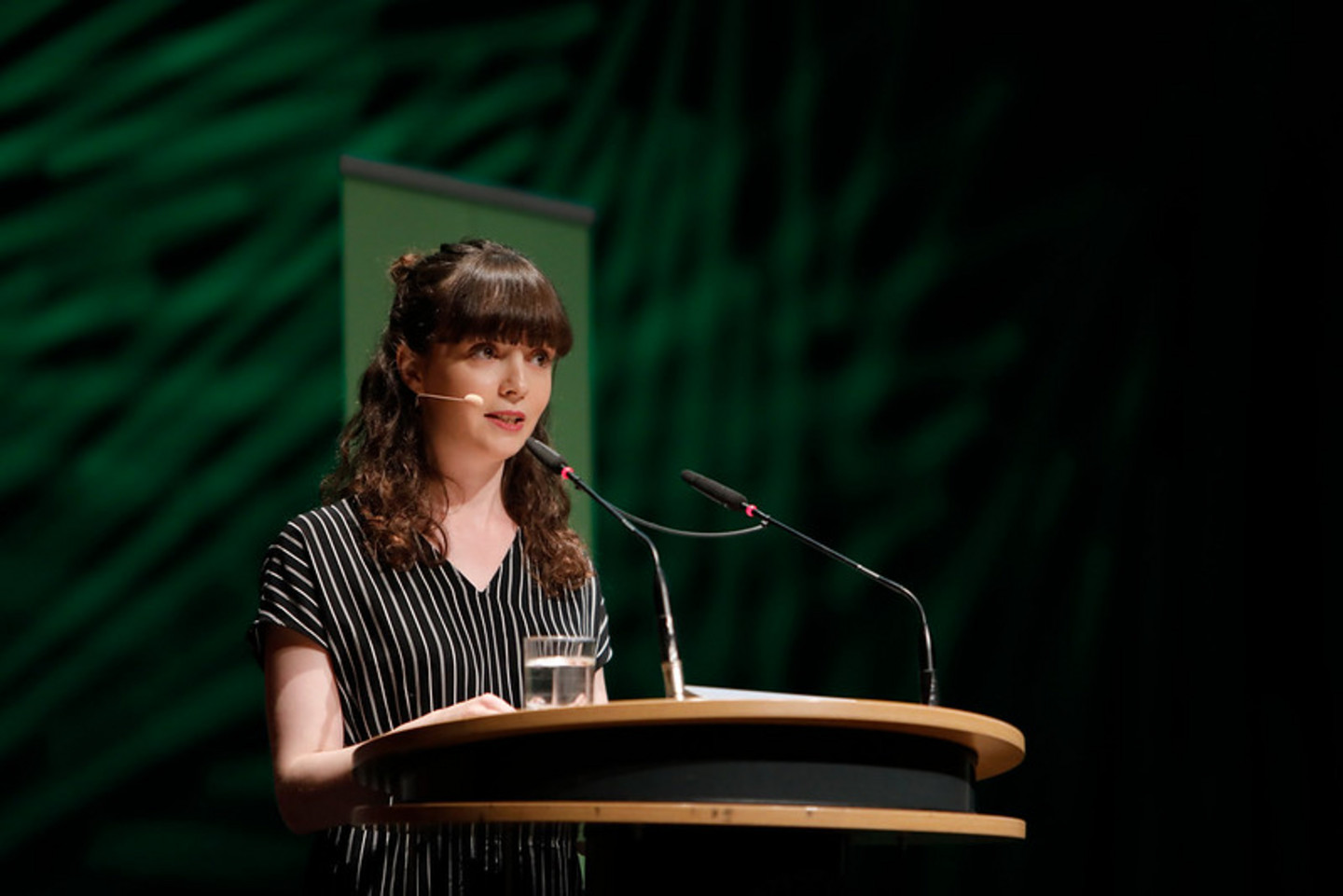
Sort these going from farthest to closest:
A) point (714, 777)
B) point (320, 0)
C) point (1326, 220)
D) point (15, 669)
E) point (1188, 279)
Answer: point (1188, 279)
point (1326, 220)
point (320, 0)
point (15, 669)
point (714, 777)

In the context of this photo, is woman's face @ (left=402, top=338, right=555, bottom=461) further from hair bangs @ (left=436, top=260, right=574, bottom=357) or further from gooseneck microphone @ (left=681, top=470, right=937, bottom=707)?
gooseneck microphone @ (left=681, top=470, right=937, bottom=707)

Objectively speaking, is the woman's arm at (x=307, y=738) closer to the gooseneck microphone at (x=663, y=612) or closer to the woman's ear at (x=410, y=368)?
the gooseneck microphone at (x=663, y=612)

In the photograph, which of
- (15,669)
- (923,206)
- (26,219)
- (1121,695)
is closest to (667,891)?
(15,669)

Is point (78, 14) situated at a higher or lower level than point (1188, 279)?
higher

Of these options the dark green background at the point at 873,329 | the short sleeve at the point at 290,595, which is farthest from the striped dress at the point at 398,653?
the dark green background at the point at 873,329

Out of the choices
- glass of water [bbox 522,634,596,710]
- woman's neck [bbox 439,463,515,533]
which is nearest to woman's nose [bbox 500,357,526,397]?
woman's neck [bbox 439,463,515,533]

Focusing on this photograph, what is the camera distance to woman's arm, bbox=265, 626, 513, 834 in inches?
62.3

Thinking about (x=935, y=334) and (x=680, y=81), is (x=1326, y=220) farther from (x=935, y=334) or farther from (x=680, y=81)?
(x=680, y=81)

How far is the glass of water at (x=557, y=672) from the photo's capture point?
1467 mm

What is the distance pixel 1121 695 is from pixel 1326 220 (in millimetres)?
1218

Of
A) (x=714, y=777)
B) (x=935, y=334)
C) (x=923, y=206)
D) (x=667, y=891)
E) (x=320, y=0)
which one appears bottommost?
(x=667, y=891)

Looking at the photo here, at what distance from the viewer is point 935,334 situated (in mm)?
3832

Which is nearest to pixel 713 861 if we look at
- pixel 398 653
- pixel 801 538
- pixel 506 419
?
pixel 801 538

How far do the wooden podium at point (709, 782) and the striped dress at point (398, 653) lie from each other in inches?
14.7
